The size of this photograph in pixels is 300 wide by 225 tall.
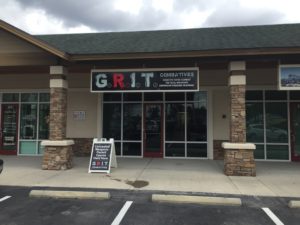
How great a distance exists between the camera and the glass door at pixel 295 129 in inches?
511

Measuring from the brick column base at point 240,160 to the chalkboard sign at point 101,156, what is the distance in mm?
3865

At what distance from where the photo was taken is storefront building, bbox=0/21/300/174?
10398 millimetres

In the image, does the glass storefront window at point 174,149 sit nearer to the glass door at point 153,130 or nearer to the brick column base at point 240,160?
the glass door at point 153,130

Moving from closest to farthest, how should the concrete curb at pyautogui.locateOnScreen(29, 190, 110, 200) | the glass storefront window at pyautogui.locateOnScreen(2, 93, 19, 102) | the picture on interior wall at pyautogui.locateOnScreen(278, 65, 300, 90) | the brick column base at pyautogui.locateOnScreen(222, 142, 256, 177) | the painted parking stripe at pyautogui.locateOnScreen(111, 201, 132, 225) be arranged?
the painted parking stripe at pyautogui.locateOnScreen(111, 201, 132, 225), the concrete curb at pyautogui.locateOnScreen(29, 190, 110, 200), the brick column base at pyautogui.locateOnScreen(222, 142, 256, 177), the picture on interior wall at pyautogui.locateOnScreen(278, 65, 300, 90), the glass storefront window at pyautogui.locateOnScreen(2, 93, 19, 102)

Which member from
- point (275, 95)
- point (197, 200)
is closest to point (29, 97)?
point (197, 200)

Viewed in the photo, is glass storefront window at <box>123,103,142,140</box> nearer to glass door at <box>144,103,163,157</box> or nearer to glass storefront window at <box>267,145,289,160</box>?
glass door at <box>144,103,163,157</box>

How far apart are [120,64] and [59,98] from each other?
2.47 meters

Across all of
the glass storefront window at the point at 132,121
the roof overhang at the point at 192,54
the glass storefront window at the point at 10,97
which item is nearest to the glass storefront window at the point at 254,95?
the roof overhang at the point at 192,54

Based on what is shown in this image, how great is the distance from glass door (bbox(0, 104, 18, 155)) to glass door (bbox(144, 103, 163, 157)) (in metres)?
6.17

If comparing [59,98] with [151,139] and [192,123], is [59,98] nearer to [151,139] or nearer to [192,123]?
[151,139]

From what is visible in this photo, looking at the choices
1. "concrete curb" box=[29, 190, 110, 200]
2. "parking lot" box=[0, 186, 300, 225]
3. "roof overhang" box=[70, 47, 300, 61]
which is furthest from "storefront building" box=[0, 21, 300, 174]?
"parking lot" box=[0, 186, 300, 225]

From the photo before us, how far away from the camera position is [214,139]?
44.2 ft

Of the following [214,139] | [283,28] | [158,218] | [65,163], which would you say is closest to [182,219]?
[158,218]

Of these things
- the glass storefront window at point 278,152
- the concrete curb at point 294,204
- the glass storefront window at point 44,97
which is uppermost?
the glass storefront window at point 44,97
